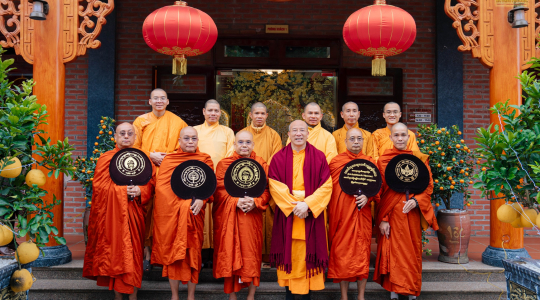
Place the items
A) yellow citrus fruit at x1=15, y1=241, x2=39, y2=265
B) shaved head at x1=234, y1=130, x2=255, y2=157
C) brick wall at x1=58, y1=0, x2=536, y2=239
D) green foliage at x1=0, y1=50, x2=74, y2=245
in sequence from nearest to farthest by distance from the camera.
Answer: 1. green foliage at x1=0, y1=50, x2=74, y2=245
2. yellow citrus fruit at x1=15, y1=241, x2=39, y2=265
3. shaved head at x1=234, y1=130, x2=255, y2=157
4. brick wall at x1=58, y1=0, x2=536, y2=239

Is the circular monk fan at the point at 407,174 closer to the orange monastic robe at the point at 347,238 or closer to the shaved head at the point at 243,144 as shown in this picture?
the orange monastic robe at the point at 347,238

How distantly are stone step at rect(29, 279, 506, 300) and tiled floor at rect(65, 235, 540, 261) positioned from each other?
631mm

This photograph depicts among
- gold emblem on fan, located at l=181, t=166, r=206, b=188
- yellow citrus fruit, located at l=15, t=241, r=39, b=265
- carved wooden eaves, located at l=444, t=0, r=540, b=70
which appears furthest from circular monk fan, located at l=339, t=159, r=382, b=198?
yellow citrus fruit, located at l=15, t=241, r=39, b=265

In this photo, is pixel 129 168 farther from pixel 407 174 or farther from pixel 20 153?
pixel 407 174

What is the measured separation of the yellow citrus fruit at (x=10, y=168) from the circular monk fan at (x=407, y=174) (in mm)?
3083

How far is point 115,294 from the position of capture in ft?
12.5

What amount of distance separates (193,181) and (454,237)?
3.07 m

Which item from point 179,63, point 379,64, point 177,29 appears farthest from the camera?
point 179,63

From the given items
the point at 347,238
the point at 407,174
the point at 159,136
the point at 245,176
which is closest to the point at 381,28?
the point at 407,174

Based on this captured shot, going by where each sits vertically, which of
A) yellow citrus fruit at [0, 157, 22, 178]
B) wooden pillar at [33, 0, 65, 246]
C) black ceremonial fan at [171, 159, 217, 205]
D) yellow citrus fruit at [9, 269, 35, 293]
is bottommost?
yellow citrus fruit at [9, 269, 35, 293]

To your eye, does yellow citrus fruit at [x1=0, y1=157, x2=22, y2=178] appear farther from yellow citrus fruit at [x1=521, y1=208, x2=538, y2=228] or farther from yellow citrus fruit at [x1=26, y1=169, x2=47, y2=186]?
yellow citrus fruit at [x1=521, y1=208, x2=538, y2=228]

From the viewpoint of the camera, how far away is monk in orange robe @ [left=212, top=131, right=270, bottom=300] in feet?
11.8

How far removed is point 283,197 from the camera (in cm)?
357

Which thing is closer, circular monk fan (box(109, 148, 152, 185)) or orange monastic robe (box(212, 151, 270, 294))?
orange monastic robe (box(212, 151, 270, 294))
